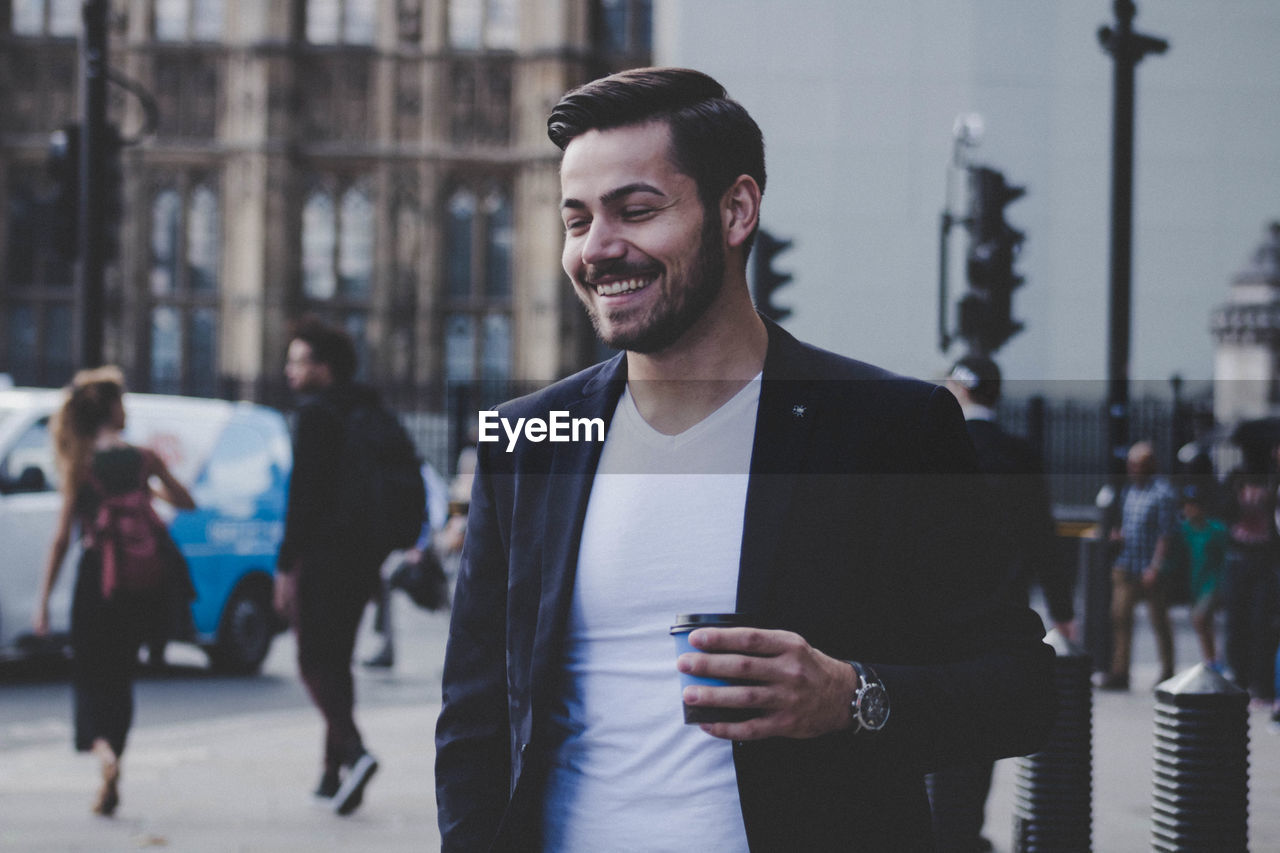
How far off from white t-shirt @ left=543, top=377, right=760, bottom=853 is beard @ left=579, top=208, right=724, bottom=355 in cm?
12

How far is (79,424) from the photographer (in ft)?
20.4

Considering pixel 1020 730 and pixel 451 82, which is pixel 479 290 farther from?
pixel 1020 730

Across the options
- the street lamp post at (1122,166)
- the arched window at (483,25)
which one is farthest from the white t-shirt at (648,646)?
the arched window at (483,25)

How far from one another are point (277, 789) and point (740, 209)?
5053 mm

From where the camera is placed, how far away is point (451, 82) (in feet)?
94.7

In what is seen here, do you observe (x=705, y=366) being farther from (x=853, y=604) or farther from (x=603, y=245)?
(x=853, y=604)

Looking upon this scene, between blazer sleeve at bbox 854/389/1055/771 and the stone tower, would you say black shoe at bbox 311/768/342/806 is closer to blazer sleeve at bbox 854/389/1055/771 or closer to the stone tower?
blazer sleeve at bbox 854/389/1055/771

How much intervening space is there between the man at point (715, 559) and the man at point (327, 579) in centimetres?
400

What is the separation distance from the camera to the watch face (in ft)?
5.58

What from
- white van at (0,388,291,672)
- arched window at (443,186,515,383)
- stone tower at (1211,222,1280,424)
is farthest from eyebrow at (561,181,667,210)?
arched window at (443,186,515,383)

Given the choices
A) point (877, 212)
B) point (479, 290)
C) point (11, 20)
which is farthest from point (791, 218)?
point (11, 20)

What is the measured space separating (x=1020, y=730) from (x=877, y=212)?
4.50 meters

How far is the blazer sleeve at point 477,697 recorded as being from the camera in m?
1.96

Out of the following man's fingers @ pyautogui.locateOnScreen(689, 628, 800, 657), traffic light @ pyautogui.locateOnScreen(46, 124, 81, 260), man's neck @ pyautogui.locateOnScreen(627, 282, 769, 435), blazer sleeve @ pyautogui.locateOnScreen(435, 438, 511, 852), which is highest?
traffic light @ pyautogui.locateOnScreen(46, 124, 81, 260)
